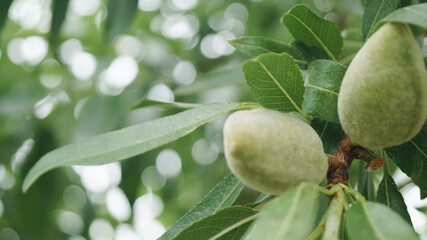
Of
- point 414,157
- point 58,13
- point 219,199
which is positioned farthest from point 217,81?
point 414,157

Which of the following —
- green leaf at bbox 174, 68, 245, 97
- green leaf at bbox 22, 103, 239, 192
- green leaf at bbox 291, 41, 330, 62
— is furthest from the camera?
green leaf at bbox 174, 68, 245, 97

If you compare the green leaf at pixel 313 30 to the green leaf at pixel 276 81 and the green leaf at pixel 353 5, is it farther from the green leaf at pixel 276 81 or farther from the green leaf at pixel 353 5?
the green leaf at pixel 353 5

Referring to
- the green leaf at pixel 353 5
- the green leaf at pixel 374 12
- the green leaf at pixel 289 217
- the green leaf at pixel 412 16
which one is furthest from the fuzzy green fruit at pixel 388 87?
the green leaf at pixel 353 5

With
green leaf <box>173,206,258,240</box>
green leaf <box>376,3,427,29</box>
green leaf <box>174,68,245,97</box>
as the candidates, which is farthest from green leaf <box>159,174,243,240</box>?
green leaf <box>174,68,245,97</box>

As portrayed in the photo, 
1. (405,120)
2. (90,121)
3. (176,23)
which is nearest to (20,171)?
(90,121)

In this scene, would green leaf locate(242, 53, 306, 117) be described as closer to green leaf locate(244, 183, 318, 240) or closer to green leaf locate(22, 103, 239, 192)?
green leaf locate(22, 103, 239, 192)

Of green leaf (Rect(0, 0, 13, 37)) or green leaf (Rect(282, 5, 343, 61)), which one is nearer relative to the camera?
green leaf (Rect(282, 5, 343, 61))
